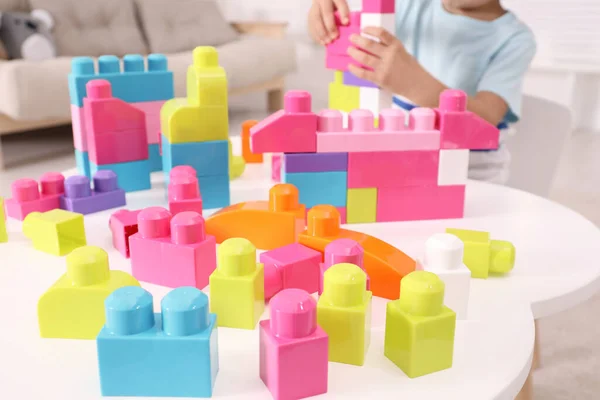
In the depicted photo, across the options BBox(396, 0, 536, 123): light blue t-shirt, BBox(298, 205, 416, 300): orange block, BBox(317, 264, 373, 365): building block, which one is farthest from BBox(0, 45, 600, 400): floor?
BBox(317, 264, 373, 365): building block

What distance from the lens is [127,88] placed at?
3.00 ft

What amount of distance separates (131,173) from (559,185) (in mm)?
1931

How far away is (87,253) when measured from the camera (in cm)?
52

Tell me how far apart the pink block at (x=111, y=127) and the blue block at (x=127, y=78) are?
0.16 ft

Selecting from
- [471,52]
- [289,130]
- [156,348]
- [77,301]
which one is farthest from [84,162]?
[471,52]

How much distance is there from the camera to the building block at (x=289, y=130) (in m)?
0.74

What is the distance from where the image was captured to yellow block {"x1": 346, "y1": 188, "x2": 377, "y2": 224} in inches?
30.6

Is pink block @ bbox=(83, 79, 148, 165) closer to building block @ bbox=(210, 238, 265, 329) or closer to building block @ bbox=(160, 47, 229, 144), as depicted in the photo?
building block @ bbox=(160, 47, 229, 144)

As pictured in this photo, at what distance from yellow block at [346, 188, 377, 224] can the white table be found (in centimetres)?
2

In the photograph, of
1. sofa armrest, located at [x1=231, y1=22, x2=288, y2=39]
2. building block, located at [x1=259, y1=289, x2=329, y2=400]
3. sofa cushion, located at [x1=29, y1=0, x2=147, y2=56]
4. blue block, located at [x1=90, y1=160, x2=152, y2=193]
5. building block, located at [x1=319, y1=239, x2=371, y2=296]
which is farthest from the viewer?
sofa armrest, located at [x1=231, y1=22, x2=288, y2=39]

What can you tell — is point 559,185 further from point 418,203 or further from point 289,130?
point 289,130

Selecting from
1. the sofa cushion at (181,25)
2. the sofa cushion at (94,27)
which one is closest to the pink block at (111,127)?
the sofa cushion at (94,27)

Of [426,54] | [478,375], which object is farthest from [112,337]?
[426,54]

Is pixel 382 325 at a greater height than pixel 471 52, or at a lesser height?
lesser
